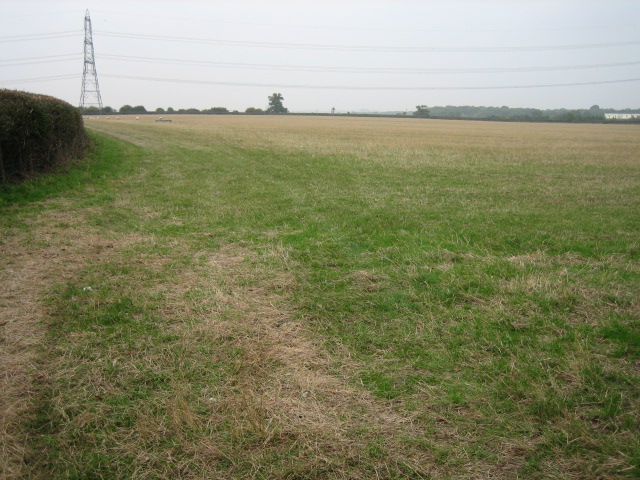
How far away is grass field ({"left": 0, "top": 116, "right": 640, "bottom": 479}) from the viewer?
2.77 metres

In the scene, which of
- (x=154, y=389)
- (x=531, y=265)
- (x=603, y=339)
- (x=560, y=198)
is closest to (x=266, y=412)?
(x=154, y=389)

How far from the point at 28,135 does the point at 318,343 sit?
1069 cm

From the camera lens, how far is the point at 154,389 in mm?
3400

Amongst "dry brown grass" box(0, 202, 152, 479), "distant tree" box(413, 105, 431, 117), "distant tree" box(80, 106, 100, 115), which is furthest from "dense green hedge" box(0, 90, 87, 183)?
"distant tree" box(413, 105, 431, 117)

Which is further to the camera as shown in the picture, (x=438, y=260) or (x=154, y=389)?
(x=438, y=260)

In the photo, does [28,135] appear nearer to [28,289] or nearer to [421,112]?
[28,289]

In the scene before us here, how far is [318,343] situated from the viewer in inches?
163

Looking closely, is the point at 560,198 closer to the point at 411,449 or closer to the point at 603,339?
the point at 603,339

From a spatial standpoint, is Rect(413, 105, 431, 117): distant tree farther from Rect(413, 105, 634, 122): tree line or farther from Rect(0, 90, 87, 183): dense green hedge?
Rect(0, 90, 87, 183): dense green hedge

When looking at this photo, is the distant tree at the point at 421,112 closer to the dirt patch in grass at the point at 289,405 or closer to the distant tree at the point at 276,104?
the distant tree at the point at 276,104

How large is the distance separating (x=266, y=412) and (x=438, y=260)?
4011mm

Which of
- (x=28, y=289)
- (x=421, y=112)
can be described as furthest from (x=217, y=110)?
(x=28, y=289)

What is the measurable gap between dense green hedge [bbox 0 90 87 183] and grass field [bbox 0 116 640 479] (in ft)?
5.24

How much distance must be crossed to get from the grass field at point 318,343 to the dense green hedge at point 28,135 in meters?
1.60
